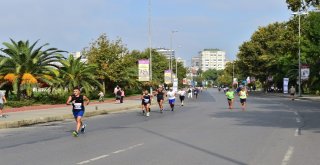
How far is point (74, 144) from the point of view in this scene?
14047mm

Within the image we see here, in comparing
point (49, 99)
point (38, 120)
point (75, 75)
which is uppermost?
point (75, 75)

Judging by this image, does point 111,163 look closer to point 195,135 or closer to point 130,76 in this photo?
point 195,135

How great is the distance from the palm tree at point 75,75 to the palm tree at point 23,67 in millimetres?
5690

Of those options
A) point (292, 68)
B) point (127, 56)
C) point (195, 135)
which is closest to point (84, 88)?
point (127, 56)

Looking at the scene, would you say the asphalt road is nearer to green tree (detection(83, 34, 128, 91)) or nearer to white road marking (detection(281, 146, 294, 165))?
white road marking (detection(281, 146, 294, 165))

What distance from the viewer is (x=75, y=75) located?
48594 mm

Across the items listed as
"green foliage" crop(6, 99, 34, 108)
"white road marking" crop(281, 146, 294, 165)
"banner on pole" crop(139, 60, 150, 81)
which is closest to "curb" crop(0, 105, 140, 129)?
"green foliage" crop(6, 99, 34, 108)

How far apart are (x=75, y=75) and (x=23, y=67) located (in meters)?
9.36

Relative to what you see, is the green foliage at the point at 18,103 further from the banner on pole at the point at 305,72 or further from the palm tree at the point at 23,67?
the banner on pole at the point at 305,72

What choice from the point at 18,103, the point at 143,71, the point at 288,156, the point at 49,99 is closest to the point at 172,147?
the point at 288,156

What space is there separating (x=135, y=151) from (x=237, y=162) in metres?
2.97

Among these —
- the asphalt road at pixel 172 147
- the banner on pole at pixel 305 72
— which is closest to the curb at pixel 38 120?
the asphalt road at pixel 172 147

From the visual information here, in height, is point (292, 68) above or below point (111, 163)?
above

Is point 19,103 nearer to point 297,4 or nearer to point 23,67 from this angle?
point 23,67
